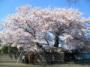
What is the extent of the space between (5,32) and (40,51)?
174 inches

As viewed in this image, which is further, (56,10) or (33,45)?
(56,10)

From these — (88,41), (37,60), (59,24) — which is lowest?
(37,60)

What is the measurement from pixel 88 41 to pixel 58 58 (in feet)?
13.0

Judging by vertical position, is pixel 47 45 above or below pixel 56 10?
below

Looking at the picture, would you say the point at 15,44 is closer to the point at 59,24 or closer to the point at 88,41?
the point at 59,24

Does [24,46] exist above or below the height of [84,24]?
below

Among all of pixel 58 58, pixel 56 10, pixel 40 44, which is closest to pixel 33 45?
pixel 40 44

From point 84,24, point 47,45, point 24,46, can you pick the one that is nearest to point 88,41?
point 84,24

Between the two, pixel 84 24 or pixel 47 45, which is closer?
pixel 47 45

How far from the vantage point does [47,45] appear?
29188mm

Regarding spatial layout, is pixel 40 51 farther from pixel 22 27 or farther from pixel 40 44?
pixel 22 27

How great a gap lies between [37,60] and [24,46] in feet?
6.58

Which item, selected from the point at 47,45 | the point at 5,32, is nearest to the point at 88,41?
the point at 47,45

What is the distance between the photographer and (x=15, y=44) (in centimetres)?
2867
